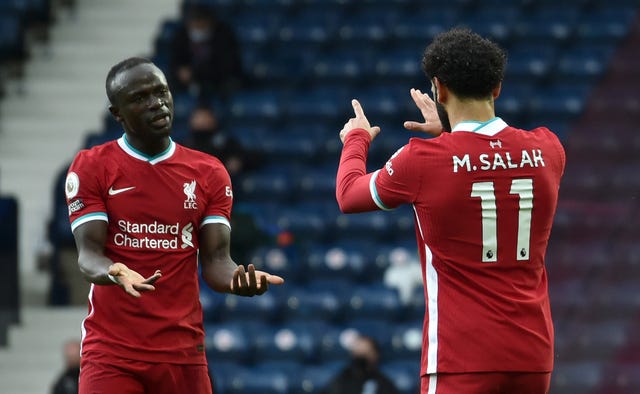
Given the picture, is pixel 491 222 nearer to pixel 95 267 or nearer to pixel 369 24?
pixel 95 267

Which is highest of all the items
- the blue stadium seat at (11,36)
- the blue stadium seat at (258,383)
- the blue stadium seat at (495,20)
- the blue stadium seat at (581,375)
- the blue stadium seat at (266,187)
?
the blue stadium seat at (495,20)

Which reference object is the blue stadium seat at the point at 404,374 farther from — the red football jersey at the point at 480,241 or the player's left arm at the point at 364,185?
the red football jersey at the point at 480,241

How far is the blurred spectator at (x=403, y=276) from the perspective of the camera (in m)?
10.3

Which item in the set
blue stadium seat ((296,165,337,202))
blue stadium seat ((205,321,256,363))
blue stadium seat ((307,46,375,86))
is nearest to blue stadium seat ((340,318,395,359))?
blue stadium seat ((205,321,256,363))

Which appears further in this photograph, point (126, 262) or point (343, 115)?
point (343, 115)

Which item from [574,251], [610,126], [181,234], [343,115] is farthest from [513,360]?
[343,115]

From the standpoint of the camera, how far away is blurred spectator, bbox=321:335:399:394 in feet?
30.0

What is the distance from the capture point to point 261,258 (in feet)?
34.1

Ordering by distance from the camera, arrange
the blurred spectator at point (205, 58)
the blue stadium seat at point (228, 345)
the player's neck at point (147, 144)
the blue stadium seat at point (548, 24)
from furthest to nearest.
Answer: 1. the blue stadium seat at point (548, 24)
2. the blurred spectator at point (205, 58)
3. the blue stadium seat at point (228, 345)
4. the player's neck at point (147, 144)

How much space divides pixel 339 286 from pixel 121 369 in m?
5.95

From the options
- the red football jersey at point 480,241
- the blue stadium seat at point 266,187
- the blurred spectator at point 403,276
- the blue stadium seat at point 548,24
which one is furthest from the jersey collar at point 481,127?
the blue stadium seat at point 548,24

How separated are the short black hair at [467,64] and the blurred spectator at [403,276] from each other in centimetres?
623

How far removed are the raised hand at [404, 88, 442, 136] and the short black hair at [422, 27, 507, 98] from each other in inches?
12.0

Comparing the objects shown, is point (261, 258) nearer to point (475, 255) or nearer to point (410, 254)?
point (410, 254)
